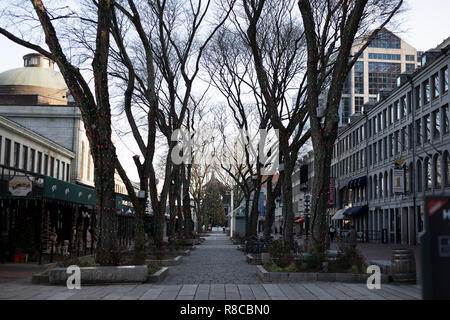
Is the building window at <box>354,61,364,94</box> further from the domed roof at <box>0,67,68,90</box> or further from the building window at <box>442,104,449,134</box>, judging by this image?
the building window at <box>442,104,449,134</box>

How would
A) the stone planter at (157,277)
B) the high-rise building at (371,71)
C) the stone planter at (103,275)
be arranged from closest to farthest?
the stone planter at (103,275) < the stone planter at (157,277) < the high-rise building at (371,71)

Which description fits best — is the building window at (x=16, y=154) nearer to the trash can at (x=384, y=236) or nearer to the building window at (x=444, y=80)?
the building window at (x=444, y=80)

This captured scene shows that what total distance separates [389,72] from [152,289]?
7659 cm

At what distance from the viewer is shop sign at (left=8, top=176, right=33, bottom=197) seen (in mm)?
19203

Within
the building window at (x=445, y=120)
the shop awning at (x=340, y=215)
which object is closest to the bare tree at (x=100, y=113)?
the building window at (x=445, y=120)

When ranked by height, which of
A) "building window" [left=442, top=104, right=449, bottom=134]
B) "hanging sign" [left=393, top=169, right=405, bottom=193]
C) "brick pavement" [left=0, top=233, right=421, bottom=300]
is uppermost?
"building window" [left=442, top=104, right=449, bottom=134]

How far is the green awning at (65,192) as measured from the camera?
760 inches

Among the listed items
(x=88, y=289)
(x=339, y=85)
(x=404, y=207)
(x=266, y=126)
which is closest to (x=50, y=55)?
(x=88, y=289)

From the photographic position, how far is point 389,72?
8244 cm

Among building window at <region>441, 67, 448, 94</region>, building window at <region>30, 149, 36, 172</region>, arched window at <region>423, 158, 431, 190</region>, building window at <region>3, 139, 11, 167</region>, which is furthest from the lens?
building window at <region>30, 149, 36, 172</region>

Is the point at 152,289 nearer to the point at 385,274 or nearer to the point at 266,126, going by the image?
the point at 385,274

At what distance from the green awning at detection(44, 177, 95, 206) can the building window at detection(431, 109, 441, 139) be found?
2625 centimetres

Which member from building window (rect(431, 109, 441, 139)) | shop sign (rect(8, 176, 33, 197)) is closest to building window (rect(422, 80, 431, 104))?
building window (rect(431, 109, 441, 139))

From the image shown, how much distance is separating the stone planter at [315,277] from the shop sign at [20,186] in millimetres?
9633
